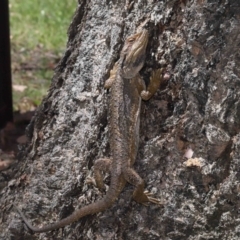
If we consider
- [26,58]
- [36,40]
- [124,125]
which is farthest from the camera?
[36,40]

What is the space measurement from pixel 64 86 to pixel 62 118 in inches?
6.4

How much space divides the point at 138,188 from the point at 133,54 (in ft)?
1.89

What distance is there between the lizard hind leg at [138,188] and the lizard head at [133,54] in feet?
1.45

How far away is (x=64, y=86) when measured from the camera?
3.25m

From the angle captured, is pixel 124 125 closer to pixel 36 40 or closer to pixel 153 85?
pixel 153 85

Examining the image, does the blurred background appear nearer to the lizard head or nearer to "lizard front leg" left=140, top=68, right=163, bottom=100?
the lizard head

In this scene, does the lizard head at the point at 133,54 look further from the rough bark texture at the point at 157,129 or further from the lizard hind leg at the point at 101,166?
the lizard hind leg at the point at 101,166

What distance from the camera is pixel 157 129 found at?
283 centimetres

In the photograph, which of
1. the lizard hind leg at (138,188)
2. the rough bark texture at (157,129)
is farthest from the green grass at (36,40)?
the lizard hind leg at (138,188)

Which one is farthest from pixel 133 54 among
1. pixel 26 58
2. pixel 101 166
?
pixel 26 58

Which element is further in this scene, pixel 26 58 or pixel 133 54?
pixel 26 58

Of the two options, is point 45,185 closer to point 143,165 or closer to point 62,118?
point 62,118

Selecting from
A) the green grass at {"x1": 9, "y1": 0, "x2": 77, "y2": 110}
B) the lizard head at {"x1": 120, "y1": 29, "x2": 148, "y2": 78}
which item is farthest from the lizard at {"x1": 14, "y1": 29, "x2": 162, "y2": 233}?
the green grass at {"x1": 9, "y1": 0, "x2": 77, "y2": 110}

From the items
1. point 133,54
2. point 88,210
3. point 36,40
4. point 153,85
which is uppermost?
point 133,54
